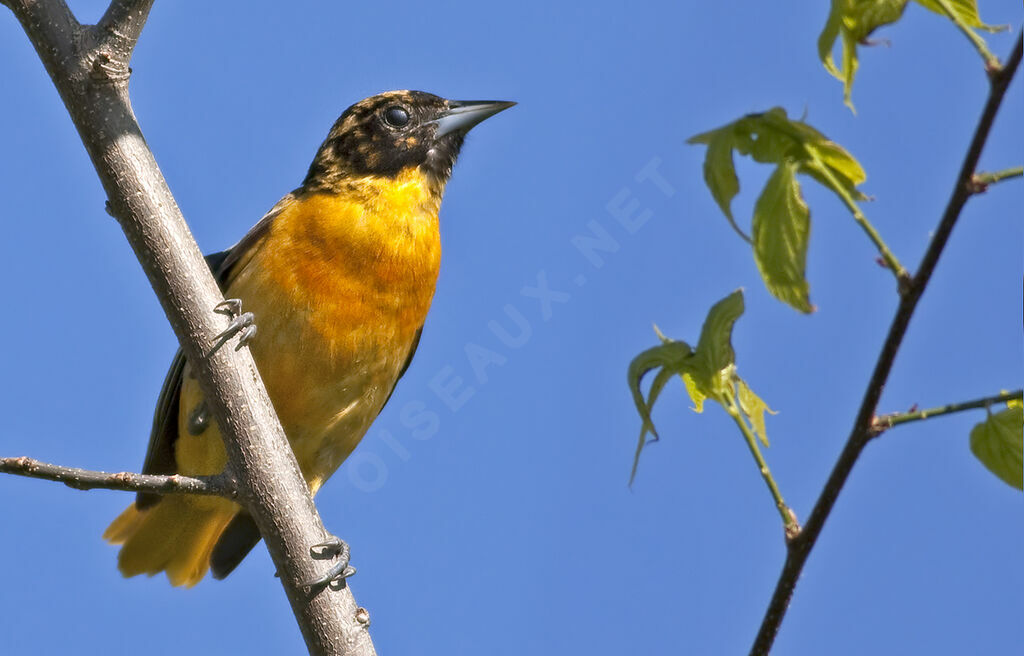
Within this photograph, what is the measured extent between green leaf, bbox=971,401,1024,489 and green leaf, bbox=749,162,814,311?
42cm

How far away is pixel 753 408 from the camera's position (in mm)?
2070

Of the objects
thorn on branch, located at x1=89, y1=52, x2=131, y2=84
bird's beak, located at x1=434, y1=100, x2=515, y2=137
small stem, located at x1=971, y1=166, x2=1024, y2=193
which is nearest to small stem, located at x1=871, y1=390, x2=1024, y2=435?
small stem, located at x1=971, y1=166, x2=1024, y2=193

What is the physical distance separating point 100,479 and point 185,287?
0.62 m

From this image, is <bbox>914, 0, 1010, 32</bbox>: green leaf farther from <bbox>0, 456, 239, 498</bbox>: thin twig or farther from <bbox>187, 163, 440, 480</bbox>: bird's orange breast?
<bbox>187, 163, 440, 480</bbox>: bird's orange breast

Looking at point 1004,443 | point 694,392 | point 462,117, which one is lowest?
point 1004,443

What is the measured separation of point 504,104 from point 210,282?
2708mm

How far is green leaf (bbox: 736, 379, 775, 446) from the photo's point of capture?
205 cm

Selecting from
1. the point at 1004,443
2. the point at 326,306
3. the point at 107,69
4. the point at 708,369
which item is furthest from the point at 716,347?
the point at 326,306

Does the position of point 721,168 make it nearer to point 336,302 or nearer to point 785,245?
point 785,245

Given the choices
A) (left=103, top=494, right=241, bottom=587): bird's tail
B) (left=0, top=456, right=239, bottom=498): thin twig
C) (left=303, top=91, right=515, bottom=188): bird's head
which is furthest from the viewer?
(left=103, top=494, right=241, bottom=587): bird's tail

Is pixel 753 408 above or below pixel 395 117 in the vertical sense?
below

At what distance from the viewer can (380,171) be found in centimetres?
568

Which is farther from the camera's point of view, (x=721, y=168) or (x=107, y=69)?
(x=107, y=69)

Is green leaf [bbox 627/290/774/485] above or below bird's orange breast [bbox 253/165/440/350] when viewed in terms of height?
below
